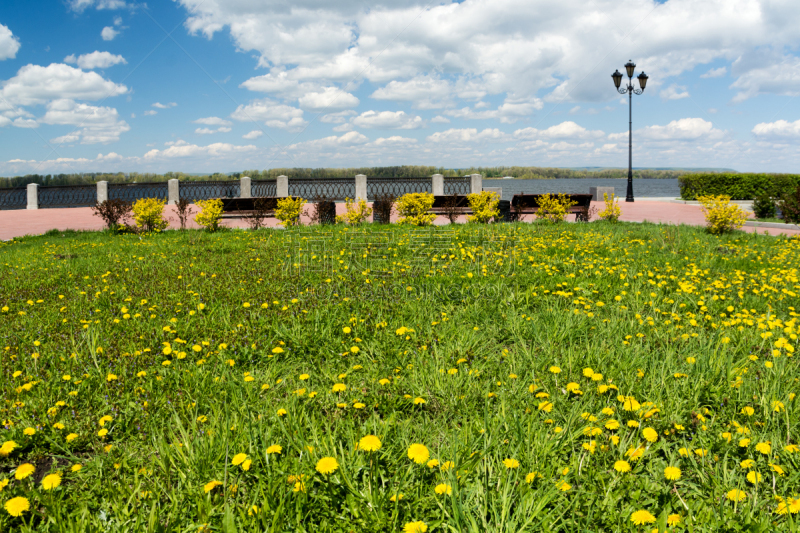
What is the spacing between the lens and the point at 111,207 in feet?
44.7

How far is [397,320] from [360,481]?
8.32ft

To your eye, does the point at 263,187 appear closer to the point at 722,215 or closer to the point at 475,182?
the point at 475,182

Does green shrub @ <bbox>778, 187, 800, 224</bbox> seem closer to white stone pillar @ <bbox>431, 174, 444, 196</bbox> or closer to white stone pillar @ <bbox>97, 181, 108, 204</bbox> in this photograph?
white stone pillar @ <bbox>431, 174, 444, 196</bbox>

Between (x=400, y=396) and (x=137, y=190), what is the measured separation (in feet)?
90.2

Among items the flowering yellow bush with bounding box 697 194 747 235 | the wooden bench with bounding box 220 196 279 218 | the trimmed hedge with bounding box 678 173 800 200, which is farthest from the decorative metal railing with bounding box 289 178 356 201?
the trimmed hedge with bounding box 678 173 800 200

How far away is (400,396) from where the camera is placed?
10.8 feet

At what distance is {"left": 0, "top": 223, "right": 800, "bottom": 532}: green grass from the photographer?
2.15 metres

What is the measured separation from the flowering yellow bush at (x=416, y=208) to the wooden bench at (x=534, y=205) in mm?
4051

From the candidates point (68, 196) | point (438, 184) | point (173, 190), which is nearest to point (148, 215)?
point (438, 184)

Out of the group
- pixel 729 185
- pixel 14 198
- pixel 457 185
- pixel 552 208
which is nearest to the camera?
pixel 552 208

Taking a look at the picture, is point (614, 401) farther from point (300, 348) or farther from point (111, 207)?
point (111, 207)

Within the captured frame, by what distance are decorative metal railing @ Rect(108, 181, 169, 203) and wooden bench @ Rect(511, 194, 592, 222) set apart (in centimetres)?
1928

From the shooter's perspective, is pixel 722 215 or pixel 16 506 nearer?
Result: pixel 16 506

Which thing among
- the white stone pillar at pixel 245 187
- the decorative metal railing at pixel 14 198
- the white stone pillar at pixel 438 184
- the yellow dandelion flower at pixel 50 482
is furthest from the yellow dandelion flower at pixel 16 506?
the decorative metal railing at pixel 14 198
